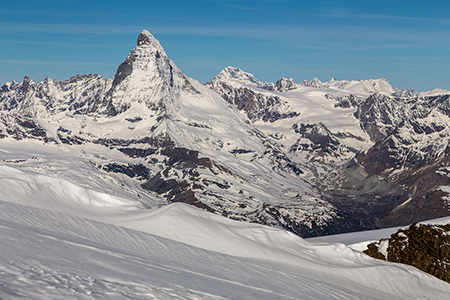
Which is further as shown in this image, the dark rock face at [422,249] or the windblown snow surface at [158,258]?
the dark rock face at [422,249]

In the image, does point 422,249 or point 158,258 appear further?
point 422,249

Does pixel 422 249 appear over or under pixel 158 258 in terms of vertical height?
over

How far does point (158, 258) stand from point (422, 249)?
224 feet

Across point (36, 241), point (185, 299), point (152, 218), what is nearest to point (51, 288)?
point (185, 299)

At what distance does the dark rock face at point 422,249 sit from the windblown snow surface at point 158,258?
25.1 ft

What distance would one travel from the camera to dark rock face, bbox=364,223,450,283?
10031cm

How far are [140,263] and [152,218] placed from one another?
1617 inches

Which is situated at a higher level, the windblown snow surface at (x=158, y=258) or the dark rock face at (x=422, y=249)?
the dark rock face at (x=422, y=249)

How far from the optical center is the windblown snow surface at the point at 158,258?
38.5 m

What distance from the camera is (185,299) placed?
3962 centimetres

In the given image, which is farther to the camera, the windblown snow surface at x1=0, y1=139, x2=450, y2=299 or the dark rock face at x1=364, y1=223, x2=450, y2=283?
the dark rock face at x1=364, y1=223, x2=450, y2=283

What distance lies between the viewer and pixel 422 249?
4092 inches

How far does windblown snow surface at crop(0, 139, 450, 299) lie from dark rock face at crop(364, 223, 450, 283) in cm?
764

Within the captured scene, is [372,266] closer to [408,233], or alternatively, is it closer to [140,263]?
[408,233]
